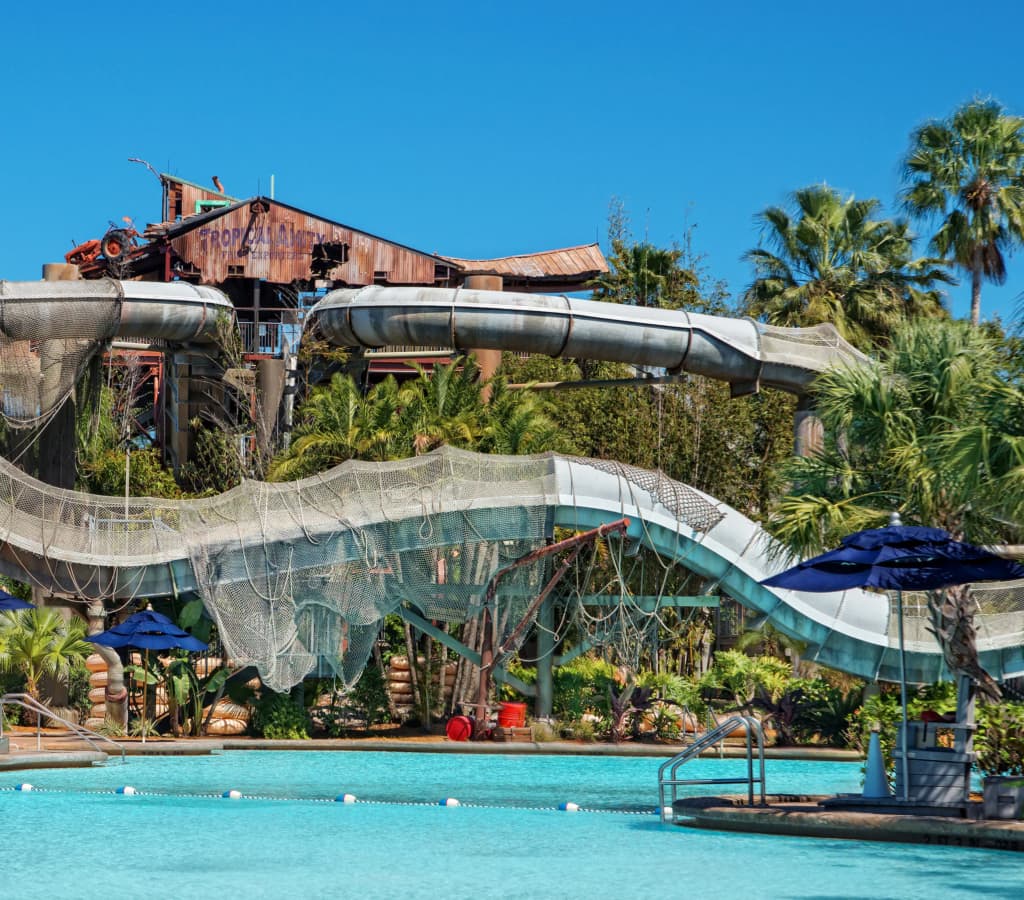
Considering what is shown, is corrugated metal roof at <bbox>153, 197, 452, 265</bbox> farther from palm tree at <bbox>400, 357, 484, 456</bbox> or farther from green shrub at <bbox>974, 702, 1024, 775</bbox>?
green shrub at <bbox>974, 702, 1024, 775</bbox>

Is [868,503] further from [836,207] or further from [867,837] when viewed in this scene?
[836,207]

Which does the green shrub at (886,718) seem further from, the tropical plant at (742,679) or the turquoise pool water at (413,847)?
the tropical plant at (742,679)

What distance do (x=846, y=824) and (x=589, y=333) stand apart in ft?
53.4

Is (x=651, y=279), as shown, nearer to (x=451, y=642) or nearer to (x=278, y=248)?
(x=278, y=248)

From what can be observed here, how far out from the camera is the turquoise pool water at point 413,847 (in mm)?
13047

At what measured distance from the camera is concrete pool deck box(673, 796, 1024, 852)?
14469mm

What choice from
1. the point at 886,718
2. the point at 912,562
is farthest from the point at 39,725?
the point at 912,562

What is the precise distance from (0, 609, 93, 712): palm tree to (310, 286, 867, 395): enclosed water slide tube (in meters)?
8.02

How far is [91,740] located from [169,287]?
9.95 metres

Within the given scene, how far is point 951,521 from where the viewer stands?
18797 mm

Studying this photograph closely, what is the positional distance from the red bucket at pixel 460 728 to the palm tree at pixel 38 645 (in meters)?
6.02

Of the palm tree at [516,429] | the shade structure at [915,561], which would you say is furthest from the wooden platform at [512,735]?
the shade structure at [915,561]

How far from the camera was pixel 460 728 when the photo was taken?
85.9 ft

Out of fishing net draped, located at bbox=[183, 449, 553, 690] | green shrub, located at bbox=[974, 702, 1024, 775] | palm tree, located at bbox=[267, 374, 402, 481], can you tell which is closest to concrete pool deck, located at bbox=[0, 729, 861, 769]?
fishing net draped, located at bbox=[183, 449, 553, 690]
